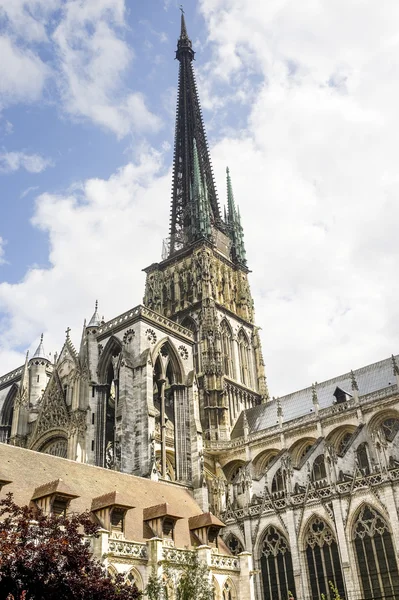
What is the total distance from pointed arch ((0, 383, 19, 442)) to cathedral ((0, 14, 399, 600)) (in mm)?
85

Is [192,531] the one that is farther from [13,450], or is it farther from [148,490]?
[13,450]

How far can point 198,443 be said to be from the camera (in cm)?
3466

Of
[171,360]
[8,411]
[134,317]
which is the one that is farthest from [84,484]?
[8,411]

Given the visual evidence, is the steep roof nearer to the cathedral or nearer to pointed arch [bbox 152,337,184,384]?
the cathedral

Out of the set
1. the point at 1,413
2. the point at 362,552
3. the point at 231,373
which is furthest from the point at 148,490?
the point at 231,373

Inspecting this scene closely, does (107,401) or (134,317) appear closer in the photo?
(107,401)

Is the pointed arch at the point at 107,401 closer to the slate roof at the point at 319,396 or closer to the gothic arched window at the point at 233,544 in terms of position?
the gothic arched window at the point at 233,544

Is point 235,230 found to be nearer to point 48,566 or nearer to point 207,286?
point 207,286

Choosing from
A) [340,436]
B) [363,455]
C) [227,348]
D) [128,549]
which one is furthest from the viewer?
[227,348]

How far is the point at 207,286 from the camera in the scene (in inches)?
2008

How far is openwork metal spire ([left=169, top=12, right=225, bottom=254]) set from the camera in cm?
5806

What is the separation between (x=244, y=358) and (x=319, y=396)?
11.2m

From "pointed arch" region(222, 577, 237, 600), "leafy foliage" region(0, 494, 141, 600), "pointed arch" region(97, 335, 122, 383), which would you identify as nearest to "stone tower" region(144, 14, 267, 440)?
"pointed arch" region(97, 335, 122, 383)

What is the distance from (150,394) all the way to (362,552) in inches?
512
